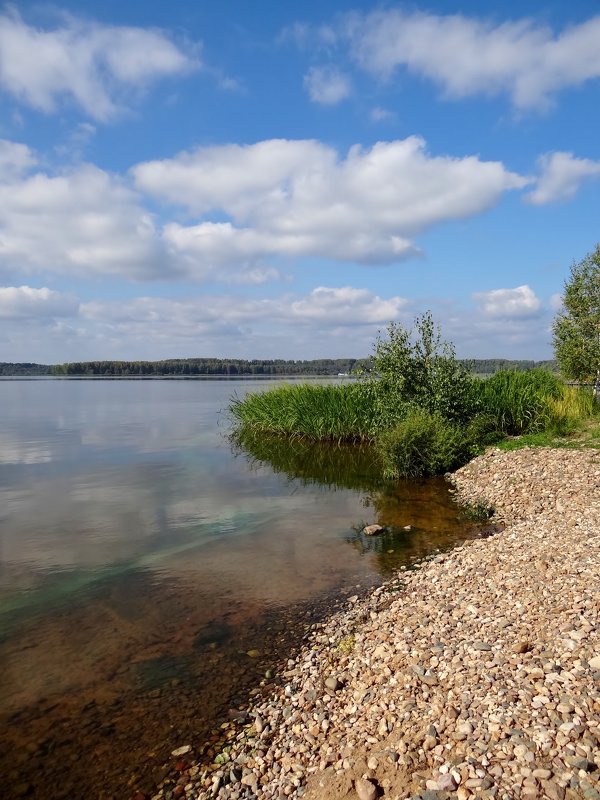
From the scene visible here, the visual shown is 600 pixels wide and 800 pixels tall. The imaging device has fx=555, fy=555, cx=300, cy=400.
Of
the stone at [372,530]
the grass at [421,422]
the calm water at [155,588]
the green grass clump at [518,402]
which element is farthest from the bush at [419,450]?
the stone at [372,530]

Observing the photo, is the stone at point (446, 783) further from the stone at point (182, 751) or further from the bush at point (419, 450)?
the bush at point (419, 450)

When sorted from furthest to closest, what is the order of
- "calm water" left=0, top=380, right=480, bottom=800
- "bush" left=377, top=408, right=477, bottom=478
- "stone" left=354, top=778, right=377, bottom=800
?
"bush" left=377, top=408, right=477, bottom=478, "calm water" left=0, top=380, right=480, bottom=800, "stone" left=354, top=778, right=377, bottom=800

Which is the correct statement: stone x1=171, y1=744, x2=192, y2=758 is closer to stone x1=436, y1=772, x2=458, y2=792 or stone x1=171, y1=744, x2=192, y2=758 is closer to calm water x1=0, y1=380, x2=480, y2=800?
calm water x1=0, y1=380, x2=480, y2=800

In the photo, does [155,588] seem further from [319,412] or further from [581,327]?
[581,327]

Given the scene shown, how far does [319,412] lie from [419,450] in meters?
9.28

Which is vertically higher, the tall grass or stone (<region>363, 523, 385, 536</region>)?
the tall grass

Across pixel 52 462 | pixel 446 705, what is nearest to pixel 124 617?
pixel 446 705

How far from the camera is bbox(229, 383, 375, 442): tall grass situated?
83.1ft

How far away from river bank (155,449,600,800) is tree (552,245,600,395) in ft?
82.7

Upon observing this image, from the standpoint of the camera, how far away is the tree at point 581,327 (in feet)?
99.7

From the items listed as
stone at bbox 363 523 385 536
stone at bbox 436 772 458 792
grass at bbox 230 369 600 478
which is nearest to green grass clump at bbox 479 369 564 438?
grass at bbox 230 369 600 478

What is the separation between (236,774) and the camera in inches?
180

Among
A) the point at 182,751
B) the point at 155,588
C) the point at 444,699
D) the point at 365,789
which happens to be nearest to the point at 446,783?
the point at 365,789

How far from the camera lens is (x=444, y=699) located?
4.78 m
